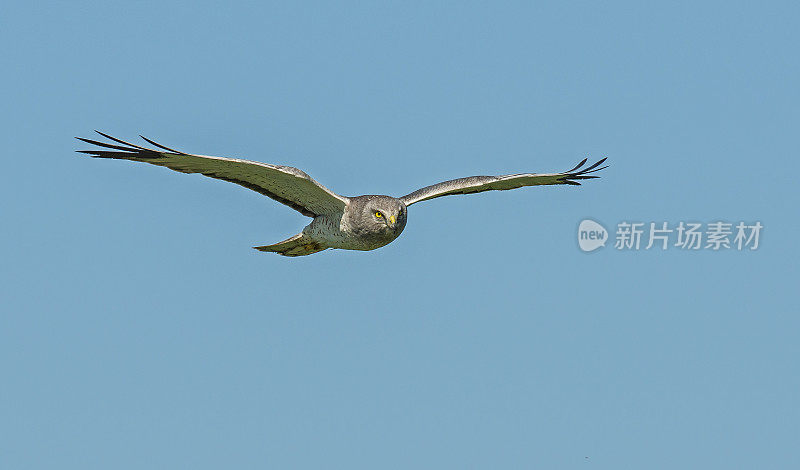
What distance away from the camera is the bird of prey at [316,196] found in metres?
15.3

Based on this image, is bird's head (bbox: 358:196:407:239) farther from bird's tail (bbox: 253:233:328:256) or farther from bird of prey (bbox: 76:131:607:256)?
bird's tail (bbox: 253:233:328:256)

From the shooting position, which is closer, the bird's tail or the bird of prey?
the bird of prey

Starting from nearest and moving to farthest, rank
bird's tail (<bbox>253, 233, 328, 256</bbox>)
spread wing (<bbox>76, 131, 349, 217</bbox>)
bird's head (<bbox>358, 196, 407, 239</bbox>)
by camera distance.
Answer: spread wing (<bbox>76, 131, 349, 217</bbox>) < bird's head (<bbox>358, 196, 407, 239</bbox>) < bird's tail (<bbox>253, 233, 328, 256</bbox>)

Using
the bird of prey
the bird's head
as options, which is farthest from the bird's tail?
the bird's head

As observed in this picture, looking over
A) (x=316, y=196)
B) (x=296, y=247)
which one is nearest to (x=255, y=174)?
(x=316, y=196)

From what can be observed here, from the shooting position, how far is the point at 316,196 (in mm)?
17188

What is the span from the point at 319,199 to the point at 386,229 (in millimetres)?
1424

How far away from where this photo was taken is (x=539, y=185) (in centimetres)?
2045

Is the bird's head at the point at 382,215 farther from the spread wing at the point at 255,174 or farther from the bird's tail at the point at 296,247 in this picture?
the bird's tail at the point at 296,247

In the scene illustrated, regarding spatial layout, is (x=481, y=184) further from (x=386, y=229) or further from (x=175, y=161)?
(x=175, y=161)

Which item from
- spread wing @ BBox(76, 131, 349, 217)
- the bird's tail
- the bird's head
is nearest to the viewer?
spread wing @ BBox(76, 131, 349, 217)

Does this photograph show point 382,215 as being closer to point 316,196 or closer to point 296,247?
point 316,196

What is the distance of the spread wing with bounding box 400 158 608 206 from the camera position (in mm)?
18266

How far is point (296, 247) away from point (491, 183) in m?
3.65
